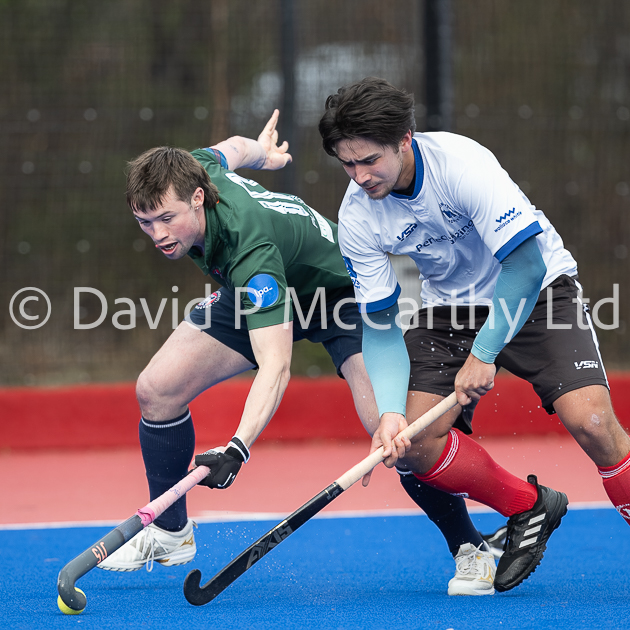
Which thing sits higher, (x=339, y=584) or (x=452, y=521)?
(x=452, y=521)

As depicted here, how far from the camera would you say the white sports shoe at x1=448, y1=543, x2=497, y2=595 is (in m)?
3.17

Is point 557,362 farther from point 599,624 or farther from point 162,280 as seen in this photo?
point 162,280

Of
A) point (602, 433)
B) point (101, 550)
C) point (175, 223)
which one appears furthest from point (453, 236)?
point (101, 550)

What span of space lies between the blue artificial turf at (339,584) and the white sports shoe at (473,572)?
2.3 inches

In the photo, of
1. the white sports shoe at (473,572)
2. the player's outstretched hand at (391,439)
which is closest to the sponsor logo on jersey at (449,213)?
the player's outstretched hand at (391,439)

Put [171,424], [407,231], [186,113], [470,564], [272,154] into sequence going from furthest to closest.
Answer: [186,113] → [272,154] → [171,424] → [470,564] → [407,231]

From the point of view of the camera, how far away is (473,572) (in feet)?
10.6

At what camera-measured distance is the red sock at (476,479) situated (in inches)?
123

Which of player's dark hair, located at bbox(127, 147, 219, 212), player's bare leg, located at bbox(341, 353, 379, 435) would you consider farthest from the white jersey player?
player's dark hair, located at bbox(127, 147, 219, 212)

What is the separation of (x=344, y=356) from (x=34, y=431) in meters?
3.81

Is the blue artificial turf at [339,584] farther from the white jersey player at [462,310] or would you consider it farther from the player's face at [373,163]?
the player's face at [373,163]

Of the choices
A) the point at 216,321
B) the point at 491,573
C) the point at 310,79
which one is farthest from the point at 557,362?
the point at 310,79

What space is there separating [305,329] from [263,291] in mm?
637

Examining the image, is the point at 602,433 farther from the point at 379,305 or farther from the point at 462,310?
the point at 379,305
